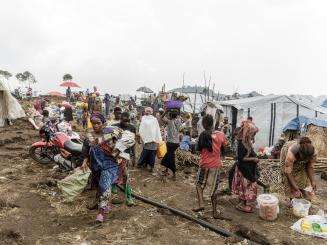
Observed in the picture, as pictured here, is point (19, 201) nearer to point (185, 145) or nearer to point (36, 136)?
Result: point (185, 145)

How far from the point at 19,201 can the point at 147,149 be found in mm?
3482

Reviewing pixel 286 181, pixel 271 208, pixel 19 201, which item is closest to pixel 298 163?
pixel 286 181

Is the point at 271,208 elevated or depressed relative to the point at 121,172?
depressed

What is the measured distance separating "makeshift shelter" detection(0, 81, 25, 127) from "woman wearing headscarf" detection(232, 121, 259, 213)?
1240 centimetres

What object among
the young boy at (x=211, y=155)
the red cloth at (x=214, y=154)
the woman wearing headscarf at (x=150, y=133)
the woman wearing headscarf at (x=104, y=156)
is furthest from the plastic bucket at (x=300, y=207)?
the woman wearing headscarf at (x=150, y=133)

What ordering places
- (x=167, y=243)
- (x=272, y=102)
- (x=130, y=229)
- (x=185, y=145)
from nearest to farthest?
(x=167, y=243)
(x=130, y=229)
(x=185, y=145)
(x=272, y=102)

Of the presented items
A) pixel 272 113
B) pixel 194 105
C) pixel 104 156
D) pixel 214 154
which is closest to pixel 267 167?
pixel 214 154

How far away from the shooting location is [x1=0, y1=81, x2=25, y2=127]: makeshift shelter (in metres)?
16.9

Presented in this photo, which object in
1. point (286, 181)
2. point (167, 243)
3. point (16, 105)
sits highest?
point (16, 105)

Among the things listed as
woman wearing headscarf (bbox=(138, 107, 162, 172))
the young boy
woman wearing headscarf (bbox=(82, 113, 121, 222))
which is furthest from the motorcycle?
the young boy

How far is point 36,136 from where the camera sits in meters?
15.3

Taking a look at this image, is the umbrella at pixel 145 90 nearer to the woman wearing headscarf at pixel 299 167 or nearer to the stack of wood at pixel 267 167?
the stack of wood at pixel 267 167

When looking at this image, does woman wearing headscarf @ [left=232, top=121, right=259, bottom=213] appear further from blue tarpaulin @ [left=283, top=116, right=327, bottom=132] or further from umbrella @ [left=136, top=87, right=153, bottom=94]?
umbrella @ [left=136, top=87, right=153, bottom=94]

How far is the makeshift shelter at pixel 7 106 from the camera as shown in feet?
55.5
